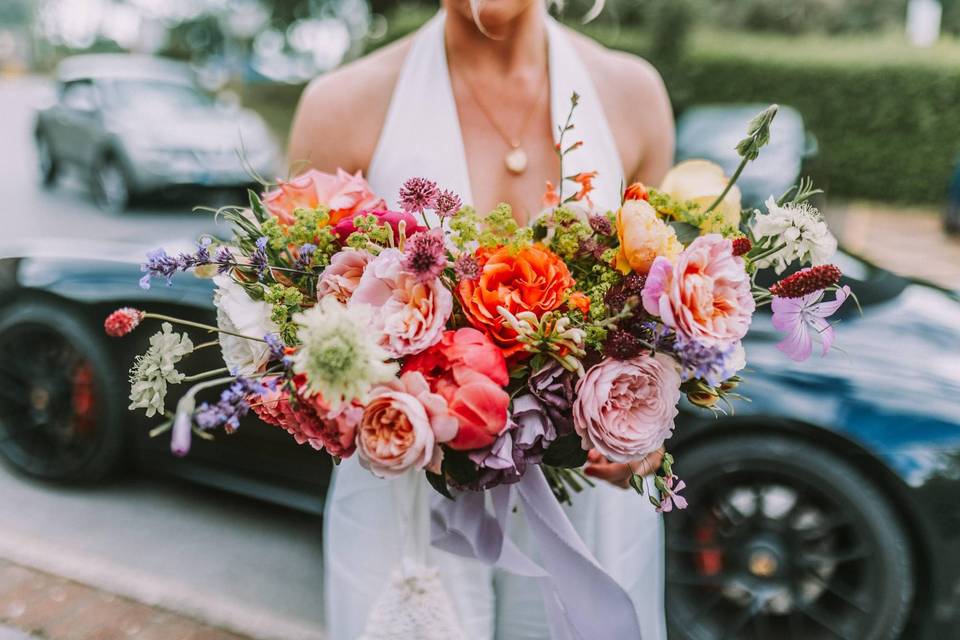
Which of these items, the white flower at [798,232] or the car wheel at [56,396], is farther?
the car wheel at [56,396]

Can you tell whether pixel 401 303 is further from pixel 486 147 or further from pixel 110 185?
pixel 110 185

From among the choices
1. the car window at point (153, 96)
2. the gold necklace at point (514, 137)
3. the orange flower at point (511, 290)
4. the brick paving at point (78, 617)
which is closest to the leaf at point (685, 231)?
the orange flower at point (511, 290)

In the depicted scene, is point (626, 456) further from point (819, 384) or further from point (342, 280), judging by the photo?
point (819, 384)

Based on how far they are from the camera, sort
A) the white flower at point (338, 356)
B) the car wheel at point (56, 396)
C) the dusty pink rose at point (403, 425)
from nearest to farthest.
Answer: the white flower at point (338, 356) → the dusty pink rose at point (403, 425) → the car wheel at point (56, 396)

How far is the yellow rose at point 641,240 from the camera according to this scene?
3.97 ft

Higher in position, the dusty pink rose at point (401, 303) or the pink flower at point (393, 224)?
the pink flower at point (393, 224)

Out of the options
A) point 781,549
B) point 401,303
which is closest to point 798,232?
point 401,303

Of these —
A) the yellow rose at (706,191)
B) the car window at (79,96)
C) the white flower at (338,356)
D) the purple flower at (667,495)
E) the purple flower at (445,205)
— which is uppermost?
the car window at (79,96)

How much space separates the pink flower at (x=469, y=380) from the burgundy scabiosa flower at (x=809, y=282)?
414 mm

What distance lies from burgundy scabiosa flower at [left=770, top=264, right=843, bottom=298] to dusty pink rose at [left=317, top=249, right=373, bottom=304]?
1.94ft

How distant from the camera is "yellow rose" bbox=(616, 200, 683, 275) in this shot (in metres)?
1.21

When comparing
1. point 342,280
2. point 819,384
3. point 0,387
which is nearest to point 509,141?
point 342,280

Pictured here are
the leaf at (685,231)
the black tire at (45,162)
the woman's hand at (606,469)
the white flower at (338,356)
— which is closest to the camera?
the white flower at (338,356)

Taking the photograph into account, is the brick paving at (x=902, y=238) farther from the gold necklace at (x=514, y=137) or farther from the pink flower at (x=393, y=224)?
the pink flower at (x=393, y=224)
